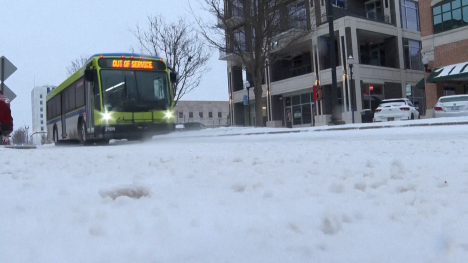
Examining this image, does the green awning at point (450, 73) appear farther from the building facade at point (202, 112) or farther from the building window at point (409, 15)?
the building facade at point (202, 112)

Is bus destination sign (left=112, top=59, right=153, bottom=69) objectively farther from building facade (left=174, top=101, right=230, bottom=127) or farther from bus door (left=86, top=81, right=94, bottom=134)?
building facade (left=174, top=101, right=230, bottom=127)

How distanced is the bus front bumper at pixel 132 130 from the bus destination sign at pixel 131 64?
2.10 meters

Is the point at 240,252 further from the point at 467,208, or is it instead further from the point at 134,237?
the point at 467,208

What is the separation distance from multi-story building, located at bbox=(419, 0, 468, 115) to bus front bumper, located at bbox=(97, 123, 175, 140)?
1803 centimetres

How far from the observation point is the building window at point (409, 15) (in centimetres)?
3328

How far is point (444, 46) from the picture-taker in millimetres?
25219

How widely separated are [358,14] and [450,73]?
10.1 meters

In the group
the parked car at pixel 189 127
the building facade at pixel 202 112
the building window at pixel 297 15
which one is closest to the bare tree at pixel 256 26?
the building window at pixel 297 15

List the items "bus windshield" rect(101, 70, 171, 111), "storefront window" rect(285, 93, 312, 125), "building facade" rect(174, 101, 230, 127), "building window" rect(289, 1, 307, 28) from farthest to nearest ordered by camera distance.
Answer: "building facade" rect(174, 101, 230, 127) < "storefront window" rect(285, 93, 312, 125) < "building window" rect(289, 1, 307, 28) < "bus windshield" rect(101, 70, 171, 111)

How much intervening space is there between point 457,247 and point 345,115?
2843 centimetres

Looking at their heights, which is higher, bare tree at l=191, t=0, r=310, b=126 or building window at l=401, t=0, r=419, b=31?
building window at l=401, t=0, r=419, b=31

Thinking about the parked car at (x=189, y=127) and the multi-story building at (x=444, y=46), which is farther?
the parked car at (x=189, y=127)

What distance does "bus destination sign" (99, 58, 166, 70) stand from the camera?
1406 cm

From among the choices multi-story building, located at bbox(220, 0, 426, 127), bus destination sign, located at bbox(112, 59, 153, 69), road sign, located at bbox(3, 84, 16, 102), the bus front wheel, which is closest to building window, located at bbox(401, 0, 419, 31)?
multi-story building, located at bbox(220, 0, 426, 127)
